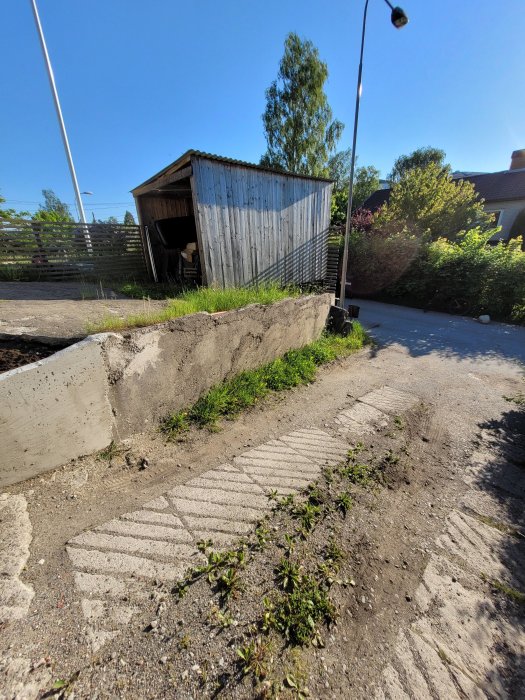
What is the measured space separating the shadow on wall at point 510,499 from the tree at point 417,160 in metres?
34.7

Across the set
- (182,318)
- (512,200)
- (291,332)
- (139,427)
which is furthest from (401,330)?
(512,200)

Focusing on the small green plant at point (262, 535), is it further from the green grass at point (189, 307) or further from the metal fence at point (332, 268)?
the metal fence at point (332, 268)

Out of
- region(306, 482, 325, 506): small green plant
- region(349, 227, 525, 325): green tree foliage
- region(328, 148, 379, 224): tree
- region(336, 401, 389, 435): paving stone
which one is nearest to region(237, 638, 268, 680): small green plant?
region(306, 482, 325, 506): small green plant

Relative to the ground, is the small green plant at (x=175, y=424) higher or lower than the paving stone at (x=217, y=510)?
higher

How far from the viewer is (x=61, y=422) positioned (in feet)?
7.36

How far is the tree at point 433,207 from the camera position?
11.7 metres

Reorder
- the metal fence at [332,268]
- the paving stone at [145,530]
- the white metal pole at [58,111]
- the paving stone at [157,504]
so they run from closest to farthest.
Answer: the paving stone at [145,530] < the paving stone at [157,504] < the metal fence at [332,268] < the white metal pole at [58,111]

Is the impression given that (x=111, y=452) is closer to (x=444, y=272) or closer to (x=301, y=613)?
(x=301, y=613)

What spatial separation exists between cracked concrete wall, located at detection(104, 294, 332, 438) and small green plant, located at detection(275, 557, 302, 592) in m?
1.87

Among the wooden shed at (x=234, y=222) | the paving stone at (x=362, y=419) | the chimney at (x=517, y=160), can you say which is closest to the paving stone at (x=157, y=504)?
the paving stone at (x=362, y=419)

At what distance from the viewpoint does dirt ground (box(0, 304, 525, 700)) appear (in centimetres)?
125

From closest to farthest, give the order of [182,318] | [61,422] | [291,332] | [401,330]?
[61,422] → [182,318] → [291,332] → [401,330]

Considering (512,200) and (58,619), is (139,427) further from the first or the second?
(512,200)

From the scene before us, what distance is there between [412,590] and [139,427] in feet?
8.43
